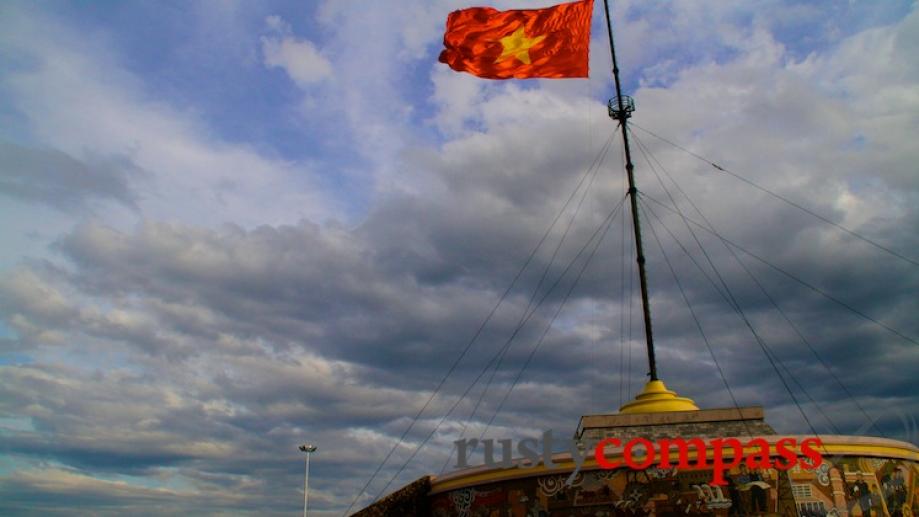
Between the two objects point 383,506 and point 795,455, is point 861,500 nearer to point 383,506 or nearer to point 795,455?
point 795,455

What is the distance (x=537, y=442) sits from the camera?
17656 mm

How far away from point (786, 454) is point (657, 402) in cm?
438

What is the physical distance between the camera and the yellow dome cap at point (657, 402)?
1997 centimetres

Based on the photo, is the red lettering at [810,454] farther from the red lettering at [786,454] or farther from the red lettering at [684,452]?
the red lettering at [684,452]

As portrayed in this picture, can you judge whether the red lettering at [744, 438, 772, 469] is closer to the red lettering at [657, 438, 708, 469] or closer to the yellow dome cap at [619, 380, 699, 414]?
the red lettering at [657, 438, 708, 469]

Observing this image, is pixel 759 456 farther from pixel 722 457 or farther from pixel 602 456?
pixel 602 456

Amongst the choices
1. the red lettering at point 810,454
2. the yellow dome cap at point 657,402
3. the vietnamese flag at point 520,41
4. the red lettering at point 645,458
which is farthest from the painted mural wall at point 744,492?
the vietnamese flag at point 520,41

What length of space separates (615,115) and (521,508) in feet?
49.1

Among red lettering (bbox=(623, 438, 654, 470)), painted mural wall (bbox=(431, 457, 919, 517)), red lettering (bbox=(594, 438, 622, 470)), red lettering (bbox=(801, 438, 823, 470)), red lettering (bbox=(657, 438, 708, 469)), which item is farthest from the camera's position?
red lettering (bbox=(594, 438, 622, 470))

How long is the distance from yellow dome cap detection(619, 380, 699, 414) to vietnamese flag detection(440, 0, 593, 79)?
11.0 meters

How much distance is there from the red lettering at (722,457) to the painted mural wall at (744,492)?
0.18 metres

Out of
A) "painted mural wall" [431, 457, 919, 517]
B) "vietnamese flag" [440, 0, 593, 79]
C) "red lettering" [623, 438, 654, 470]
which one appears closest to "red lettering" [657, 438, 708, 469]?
"painted mural wall" [431, 457, 919, 517]

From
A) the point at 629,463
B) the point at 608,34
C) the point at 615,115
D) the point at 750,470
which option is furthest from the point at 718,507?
the point at 608,34

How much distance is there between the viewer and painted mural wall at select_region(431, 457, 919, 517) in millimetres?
16375
